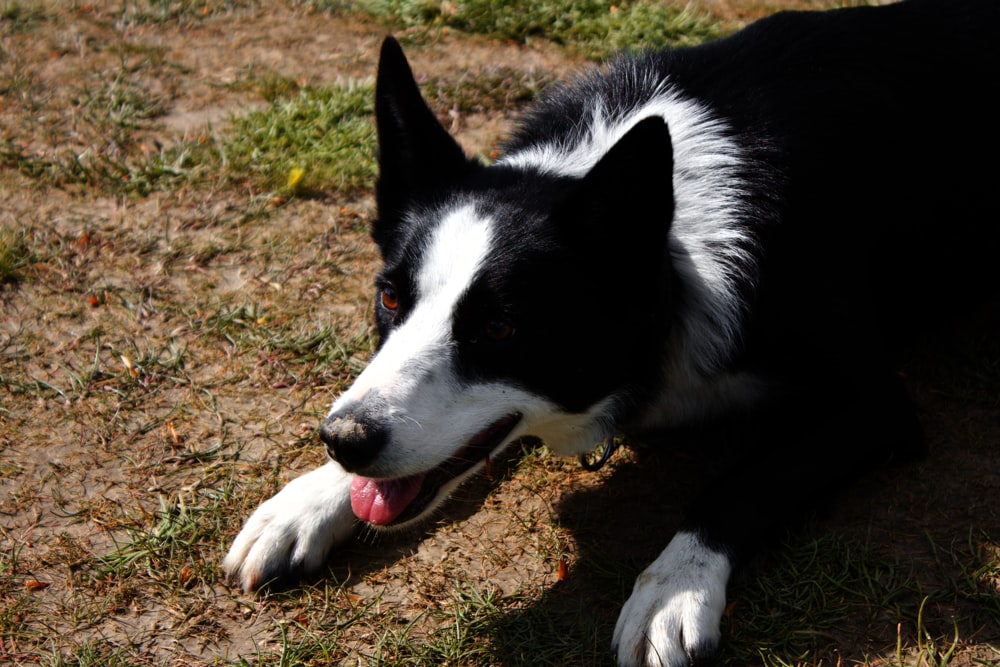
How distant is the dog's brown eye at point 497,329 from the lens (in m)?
2.59

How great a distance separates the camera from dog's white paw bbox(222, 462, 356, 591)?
112 inches

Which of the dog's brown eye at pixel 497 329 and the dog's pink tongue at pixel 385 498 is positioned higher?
the dog's brown eye at pixel 497 329

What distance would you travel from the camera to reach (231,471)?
3.29 metres

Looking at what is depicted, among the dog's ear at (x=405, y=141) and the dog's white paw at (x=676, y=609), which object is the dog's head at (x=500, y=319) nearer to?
the dog's ear at (x=405, y=141)

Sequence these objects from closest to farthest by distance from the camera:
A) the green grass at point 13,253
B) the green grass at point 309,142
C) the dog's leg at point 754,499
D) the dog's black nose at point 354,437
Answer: the dog's black nose at point 354,437 → the dog's leg at point 754,499 → the green grass at point 13,253 → the green grass at point 309,142

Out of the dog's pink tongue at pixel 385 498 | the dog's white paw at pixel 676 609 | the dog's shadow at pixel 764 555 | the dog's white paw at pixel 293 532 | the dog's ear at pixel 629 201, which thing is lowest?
the dog's shadow at pixel 764 555

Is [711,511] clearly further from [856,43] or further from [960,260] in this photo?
[856,43]

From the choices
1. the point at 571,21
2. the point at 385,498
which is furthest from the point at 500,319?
the point at 571,21

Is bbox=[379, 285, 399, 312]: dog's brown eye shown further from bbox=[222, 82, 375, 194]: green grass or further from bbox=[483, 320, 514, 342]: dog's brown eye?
bbox=[222, 82, 375, 194]: green grass

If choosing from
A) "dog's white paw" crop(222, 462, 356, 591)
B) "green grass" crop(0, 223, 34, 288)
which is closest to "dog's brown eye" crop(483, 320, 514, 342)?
"dog's white paw" crop(222, 462, 356, 591)

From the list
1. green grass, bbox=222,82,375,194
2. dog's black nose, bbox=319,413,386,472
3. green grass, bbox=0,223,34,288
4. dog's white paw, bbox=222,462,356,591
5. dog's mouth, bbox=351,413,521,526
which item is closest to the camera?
dog's black nose, bbox=319,413,386,472

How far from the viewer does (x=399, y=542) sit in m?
3.03

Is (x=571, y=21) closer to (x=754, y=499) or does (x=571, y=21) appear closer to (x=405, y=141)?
(x=405, y=141)

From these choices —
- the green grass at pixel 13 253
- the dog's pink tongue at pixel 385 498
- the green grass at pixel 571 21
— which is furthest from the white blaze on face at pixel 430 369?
the green grass at pixel 571 21
